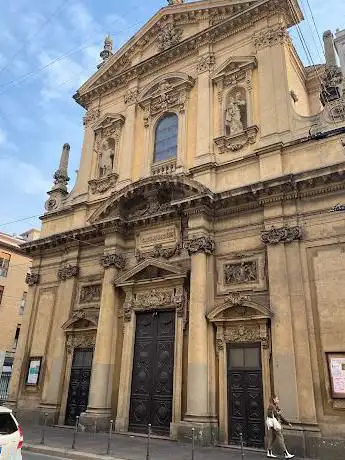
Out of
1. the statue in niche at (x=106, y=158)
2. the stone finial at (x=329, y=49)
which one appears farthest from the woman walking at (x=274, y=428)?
the statue in niche at (x=106, y=158)

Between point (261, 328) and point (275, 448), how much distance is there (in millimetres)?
3297

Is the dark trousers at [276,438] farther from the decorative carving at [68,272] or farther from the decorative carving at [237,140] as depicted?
the decorative carving at [68,272]

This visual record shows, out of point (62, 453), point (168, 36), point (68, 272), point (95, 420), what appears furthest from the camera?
point (168, 36)

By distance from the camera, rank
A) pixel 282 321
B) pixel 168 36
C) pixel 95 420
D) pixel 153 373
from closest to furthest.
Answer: pixel 282 321
pixel 95 420
pixel 153 373
pixel 168 36

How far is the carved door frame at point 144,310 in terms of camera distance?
13.3m

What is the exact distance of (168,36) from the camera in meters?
19.3

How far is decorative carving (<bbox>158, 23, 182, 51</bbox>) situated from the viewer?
62.4 ft

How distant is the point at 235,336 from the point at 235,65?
1079 centimetres

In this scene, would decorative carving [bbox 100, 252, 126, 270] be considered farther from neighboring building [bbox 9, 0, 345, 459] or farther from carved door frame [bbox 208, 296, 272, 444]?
carved door frame [bbox 208, 296, 272, 444]

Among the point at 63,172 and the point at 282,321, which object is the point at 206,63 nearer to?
the point at 63,172

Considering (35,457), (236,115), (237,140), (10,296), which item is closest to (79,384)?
(35,457)

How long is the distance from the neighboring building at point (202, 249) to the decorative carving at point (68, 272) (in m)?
0.06

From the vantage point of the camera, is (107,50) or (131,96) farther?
(107,50)

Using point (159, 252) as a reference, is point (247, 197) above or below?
above
